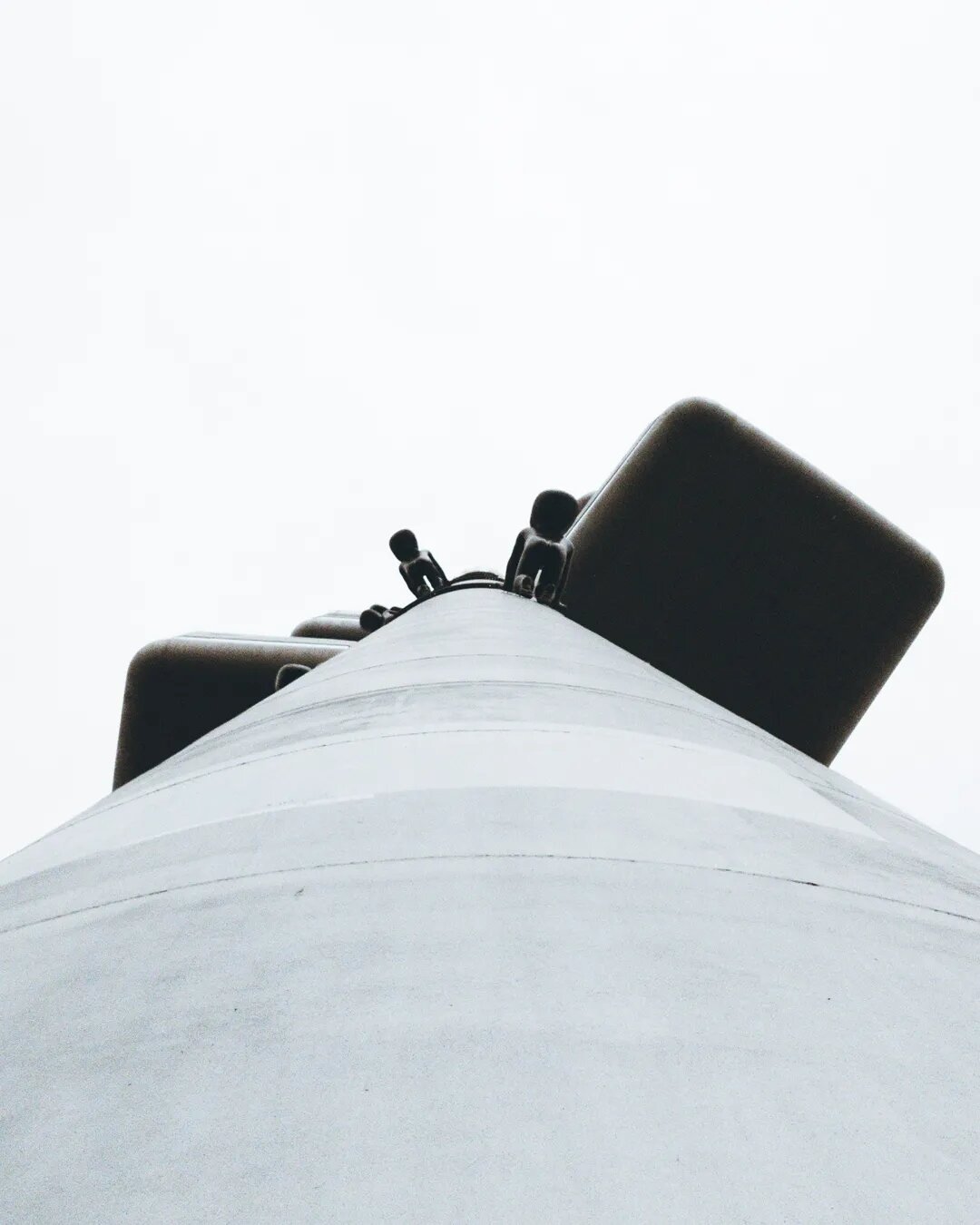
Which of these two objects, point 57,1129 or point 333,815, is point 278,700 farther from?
point 57,1129

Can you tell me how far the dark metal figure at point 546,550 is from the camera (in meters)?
6.91

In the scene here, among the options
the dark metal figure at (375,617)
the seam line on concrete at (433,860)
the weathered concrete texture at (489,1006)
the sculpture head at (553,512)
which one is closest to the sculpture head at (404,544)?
the dark metal figure at (375,617)

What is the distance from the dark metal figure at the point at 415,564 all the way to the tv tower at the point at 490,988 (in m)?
7.22

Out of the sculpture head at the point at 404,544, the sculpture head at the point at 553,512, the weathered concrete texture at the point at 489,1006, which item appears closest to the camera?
the weathered concrete texture at the point at 489,1006

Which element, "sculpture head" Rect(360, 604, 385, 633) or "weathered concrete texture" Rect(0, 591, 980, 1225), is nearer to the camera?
"weathered concrete texture" Rect(0, 591, 980, 1225)

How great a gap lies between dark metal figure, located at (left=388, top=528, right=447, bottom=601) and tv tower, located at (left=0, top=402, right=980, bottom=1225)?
722cm

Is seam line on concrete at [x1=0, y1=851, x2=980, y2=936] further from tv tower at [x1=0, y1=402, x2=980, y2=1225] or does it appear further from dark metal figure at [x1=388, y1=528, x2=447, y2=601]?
dark metal figure at [x1=388, y1=528, x2=447, y2=601]

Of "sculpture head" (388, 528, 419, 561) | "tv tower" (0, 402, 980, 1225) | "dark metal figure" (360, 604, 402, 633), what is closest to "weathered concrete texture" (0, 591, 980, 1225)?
"tv tower" (0, 402, 980, 1225)

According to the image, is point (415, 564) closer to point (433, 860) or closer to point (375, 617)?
point (375, 617)

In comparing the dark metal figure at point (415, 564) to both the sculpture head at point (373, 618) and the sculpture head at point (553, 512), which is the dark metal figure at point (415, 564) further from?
the sculpture head at point (553, 512)

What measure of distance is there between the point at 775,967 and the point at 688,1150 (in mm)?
340

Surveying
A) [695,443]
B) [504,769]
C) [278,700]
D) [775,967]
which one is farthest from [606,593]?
[775,967]

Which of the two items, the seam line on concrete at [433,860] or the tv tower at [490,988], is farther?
the seam line on concrete at [433,860]

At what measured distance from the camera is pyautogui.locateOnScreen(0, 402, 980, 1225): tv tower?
686 mm
